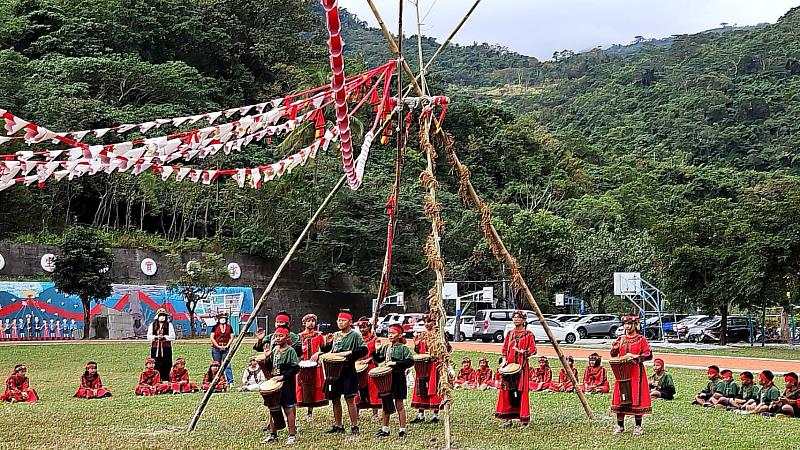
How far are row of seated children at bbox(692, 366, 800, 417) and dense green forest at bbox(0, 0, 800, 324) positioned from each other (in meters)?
13.3

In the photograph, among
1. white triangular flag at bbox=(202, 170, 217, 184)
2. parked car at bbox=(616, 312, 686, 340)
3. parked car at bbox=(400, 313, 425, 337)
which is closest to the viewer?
white triangular flag at bbox=(202, 170, 217, 184)

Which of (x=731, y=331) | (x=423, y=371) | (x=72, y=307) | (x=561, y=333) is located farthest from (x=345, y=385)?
(x=731, y=331)

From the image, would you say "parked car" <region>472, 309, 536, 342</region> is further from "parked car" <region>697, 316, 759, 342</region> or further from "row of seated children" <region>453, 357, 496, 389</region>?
"row of seated children" <region>453, 357, 496, 389</region>

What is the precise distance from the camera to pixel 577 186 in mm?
54969

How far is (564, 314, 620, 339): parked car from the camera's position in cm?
3459

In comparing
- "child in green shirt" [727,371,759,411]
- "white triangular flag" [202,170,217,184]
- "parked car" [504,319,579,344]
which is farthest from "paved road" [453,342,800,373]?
"white triangular flag" [202,170,217,184]

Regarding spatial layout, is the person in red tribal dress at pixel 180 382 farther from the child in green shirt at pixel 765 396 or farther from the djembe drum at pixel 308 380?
the child in green shirt at pixel 765 396

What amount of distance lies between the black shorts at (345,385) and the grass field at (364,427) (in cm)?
51

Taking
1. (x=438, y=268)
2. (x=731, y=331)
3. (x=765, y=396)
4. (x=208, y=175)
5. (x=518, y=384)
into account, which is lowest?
(x=731, y=331)

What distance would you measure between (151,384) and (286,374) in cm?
650

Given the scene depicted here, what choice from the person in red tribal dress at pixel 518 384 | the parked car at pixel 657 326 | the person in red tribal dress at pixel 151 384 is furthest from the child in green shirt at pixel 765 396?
the parked car at pixel 657 326

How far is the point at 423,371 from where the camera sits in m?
10.5

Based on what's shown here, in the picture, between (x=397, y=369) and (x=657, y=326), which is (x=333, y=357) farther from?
(x=657, y=326)

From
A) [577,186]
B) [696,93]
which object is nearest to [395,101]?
[577,186]
